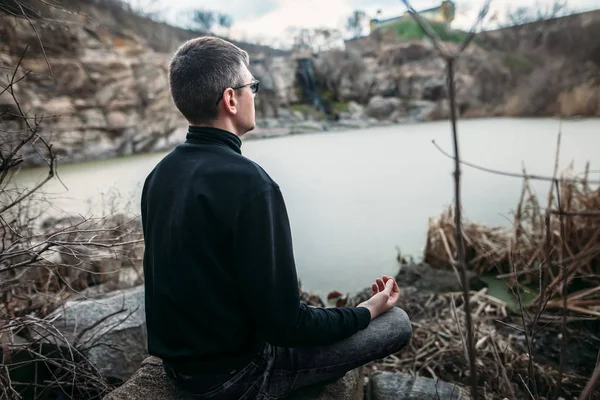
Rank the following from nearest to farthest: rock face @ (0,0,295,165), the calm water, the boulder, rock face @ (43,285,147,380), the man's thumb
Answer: the man's thumb < the boulder < rock face @ (43,285,147,380) < the calm water < rock face @ (0,0,295,165)

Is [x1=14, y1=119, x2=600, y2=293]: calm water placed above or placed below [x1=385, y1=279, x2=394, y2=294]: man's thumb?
below

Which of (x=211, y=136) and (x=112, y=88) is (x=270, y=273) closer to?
(x=211, y=136)

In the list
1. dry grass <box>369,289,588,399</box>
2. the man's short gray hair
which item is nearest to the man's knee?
dry grass <box>369,289,588,399</box>

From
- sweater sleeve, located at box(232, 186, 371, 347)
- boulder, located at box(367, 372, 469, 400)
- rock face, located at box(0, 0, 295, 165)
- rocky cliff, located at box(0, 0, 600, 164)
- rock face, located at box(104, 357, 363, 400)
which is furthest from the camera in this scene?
rock face, located at box(0, 0, 295, 165)

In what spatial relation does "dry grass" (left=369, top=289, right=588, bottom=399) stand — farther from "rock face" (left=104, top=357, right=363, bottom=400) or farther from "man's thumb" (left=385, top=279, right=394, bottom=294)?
"rock face" (left=104, top=357, right=363, bottom=400)

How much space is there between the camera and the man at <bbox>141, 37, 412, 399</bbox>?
119 cm

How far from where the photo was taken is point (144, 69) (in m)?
18.2

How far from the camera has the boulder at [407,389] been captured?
6.26 feet

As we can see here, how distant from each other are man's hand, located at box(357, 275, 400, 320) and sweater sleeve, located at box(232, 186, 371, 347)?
302 mm

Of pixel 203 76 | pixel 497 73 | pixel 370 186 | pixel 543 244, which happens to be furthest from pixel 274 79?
pixel 203 76

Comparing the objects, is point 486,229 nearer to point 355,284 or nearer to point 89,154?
point 355,284

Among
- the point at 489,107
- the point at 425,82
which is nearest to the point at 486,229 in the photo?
the point at 489,107

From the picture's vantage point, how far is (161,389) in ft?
4.98

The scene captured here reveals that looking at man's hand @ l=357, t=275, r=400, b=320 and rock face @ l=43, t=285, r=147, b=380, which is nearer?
man's hand @ l=357, t=275, r=400, b=320
